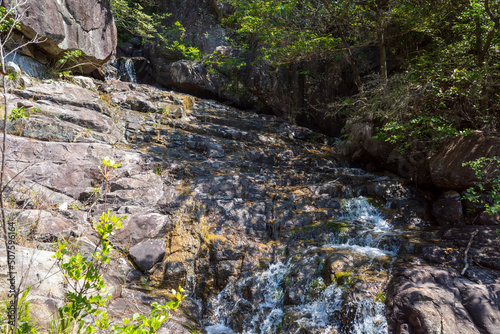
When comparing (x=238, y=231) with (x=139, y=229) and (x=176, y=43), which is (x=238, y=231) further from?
(x=176, y=43)

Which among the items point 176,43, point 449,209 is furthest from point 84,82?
point 449,209

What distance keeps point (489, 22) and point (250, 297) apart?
7643 millimetres

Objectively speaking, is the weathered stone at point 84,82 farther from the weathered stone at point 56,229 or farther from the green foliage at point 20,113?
the weathered stone at point 56,229

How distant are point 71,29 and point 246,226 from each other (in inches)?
339

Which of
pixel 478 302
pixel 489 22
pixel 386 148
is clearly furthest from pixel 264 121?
pixel 478 302

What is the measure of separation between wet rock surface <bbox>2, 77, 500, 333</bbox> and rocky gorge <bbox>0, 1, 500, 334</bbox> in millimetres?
24

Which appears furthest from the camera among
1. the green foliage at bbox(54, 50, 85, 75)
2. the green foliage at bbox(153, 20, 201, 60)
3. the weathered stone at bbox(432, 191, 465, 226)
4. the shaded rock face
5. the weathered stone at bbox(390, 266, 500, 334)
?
the green foliage at bbox(153, 20, 201, 60)

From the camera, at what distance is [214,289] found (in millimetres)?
5305

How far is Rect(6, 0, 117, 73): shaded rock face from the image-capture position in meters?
8.28

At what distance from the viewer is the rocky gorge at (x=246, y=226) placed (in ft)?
13.8

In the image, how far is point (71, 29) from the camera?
959cm

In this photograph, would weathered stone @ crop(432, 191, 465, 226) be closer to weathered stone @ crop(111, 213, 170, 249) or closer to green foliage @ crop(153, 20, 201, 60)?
weathered stone @ crop(111, 213, 170, 249)

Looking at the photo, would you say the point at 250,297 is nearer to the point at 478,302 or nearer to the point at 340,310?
the point at 340,310

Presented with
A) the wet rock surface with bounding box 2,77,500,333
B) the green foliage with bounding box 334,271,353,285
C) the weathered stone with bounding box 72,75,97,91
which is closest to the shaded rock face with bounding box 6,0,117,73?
the weathered stone with bounding box 72,75,97,91
